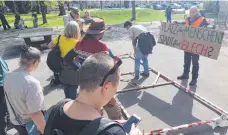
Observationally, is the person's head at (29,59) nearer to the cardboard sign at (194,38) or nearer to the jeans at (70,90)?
the jeans at (70,90)

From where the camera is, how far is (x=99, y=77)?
1.39m

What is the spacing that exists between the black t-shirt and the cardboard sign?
5.40m

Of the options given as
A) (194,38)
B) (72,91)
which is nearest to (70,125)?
(72,91)

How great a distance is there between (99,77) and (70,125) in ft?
1.08

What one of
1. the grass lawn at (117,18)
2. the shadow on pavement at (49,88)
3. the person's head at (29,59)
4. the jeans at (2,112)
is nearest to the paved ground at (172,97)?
the shadow on pavement at (49,88)

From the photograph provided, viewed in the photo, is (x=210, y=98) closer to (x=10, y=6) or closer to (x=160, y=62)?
(x=160, y=62)

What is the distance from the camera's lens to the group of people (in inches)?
53.8

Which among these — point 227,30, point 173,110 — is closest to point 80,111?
point 173,110

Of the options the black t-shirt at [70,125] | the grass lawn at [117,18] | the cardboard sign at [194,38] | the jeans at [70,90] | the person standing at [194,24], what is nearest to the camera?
the black t-shirt at [70,125]

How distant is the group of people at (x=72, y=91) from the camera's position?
1367 mm

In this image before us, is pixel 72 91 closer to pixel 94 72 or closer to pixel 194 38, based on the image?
pixel 94 72

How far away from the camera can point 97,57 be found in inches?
57.4

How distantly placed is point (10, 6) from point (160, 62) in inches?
1666

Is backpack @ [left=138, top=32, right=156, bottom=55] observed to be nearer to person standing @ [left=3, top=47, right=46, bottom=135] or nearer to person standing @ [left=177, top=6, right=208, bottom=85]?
person standing @ [left=177, top=6, right=208, bottom=85]
